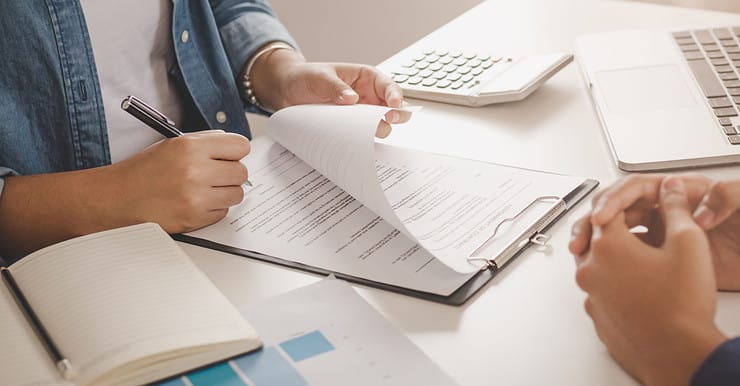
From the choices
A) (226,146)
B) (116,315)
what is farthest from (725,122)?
(116,315)

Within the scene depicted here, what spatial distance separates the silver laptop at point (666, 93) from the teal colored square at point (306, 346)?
0.42 m

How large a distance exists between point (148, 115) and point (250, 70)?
1.26 ft

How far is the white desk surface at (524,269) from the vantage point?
25.9 inches

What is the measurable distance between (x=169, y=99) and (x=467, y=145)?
469 mm

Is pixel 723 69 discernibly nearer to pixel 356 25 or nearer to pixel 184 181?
pixel 184 181

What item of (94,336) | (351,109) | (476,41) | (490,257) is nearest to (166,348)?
(94,336)

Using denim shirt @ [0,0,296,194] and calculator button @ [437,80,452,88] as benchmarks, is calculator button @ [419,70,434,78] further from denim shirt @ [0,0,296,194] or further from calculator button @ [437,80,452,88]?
denim shirt @ [0,0,296,194]

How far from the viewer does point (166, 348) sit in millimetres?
652

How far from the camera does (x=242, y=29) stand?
4.33 feet

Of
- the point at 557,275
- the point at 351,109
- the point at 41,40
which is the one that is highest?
the point at 41,40

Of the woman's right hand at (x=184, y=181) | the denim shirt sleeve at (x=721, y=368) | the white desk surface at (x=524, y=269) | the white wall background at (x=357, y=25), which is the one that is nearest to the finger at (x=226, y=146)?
the woman's right hand at (x=184, y=181)

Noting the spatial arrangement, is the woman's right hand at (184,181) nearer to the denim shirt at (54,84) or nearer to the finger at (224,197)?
the finger at (224,197)

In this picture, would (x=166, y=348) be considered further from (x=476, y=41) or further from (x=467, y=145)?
(x=476, y=41)

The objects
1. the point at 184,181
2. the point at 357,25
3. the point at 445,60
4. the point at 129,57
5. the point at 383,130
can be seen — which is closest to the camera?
the point at 184,181
